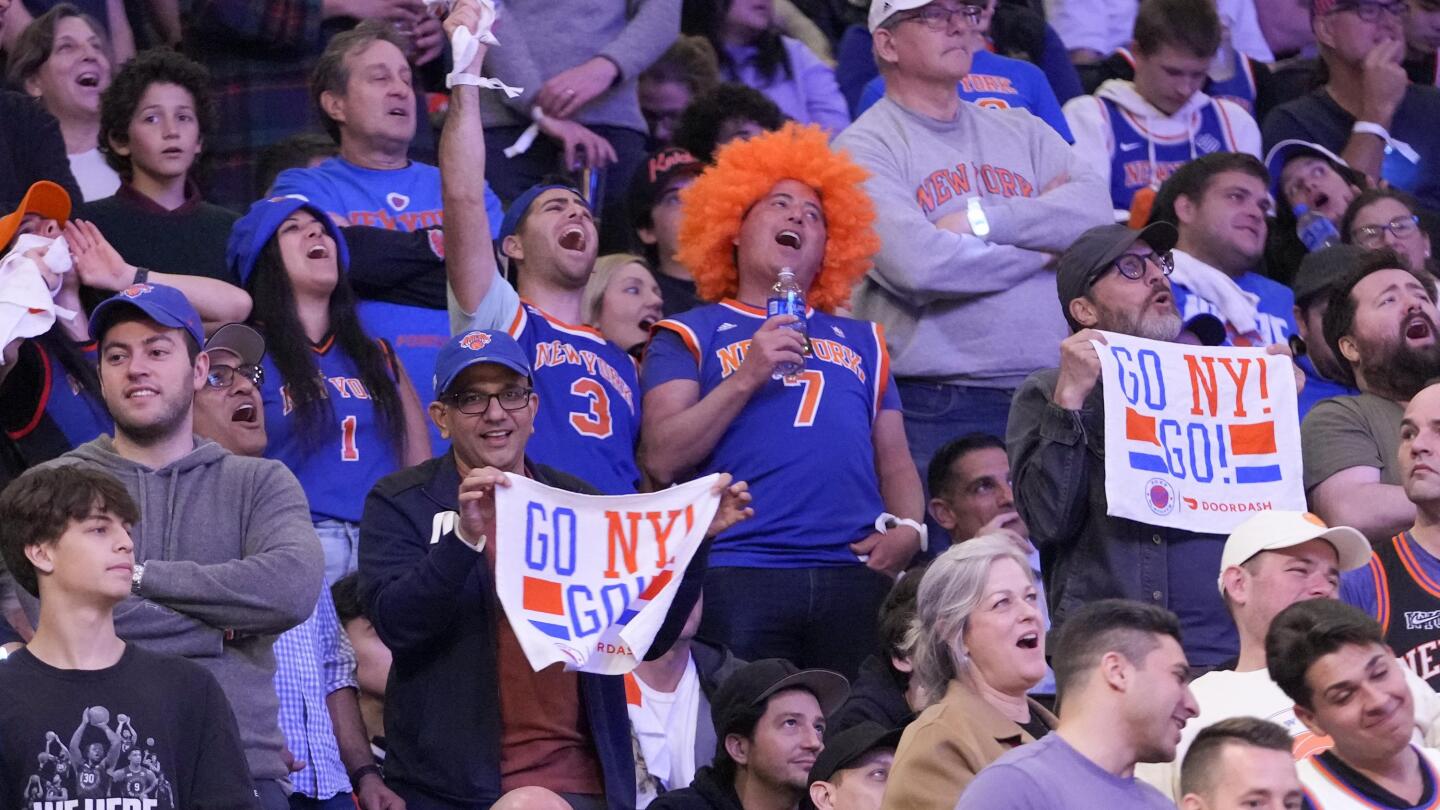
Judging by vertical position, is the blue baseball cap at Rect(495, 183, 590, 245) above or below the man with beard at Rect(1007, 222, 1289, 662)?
above

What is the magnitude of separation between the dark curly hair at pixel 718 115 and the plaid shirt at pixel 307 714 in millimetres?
3528

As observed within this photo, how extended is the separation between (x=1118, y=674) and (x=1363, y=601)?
5.57 ft

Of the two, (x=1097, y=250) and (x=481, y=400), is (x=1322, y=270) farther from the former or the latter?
(x=481, y=400)

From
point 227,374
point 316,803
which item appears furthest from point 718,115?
point 316,803

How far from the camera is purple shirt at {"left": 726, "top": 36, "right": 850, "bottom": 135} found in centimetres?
1073

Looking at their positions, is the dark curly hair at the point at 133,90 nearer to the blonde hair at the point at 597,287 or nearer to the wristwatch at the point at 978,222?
the blonde hair at the point at 597,287

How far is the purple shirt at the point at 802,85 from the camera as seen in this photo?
35.2ft

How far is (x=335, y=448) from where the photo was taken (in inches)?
301

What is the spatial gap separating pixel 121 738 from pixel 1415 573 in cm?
351

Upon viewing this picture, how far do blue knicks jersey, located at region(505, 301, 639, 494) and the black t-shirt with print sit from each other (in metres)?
2.18

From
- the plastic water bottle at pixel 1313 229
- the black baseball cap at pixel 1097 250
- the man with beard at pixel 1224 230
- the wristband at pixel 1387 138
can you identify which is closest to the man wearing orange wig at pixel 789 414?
the black baseball cap at pixel 1097 250

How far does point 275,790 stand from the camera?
5949 millimetres

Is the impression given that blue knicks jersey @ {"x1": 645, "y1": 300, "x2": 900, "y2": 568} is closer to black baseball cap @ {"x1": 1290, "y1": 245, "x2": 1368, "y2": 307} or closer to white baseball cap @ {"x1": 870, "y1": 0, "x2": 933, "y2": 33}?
white baseball cap @ {"x1": 870, "y1": 0, "x2": 933, "y2": 33}

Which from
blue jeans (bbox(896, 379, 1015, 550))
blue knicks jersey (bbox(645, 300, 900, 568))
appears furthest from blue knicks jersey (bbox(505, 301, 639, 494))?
blue jeans (bbox(896, 379, 1015, 550))
